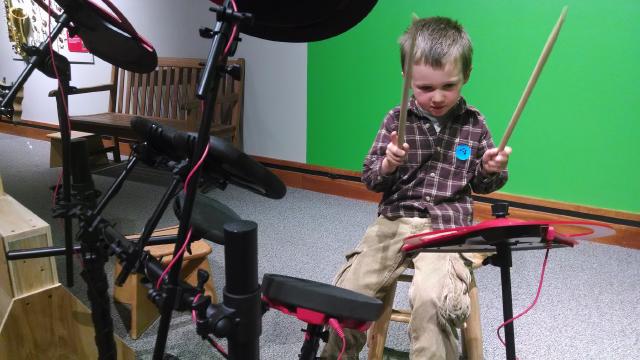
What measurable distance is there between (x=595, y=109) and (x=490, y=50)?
0.58 meters

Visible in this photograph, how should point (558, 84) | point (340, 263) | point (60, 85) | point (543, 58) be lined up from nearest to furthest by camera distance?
point (543, 58) < point (60, 85) < point (340, 263) < point (558, 84)

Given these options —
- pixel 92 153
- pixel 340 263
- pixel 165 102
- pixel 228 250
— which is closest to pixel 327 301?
pixel 228 250

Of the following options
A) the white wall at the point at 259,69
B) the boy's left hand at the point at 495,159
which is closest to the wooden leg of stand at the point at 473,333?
the boy's left hand at the point at 495,159

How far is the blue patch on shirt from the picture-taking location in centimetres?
124

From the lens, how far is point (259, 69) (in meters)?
3.17

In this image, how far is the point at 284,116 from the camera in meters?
3.16

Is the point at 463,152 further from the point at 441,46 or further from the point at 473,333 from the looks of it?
the point at 473,333

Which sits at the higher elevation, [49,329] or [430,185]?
[430,185]

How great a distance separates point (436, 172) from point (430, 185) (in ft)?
0.13

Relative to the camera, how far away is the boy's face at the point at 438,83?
3.64 ft

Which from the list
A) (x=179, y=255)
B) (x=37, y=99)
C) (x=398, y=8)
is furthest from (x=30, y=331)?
(x=37, y=99)

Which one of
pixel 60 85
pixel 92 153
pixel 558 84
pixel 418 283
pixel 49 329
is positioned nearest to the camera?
pixel 60 85

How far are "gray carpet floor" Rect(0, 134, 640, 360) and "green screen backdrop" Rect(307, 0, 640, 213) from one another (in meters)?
0.37

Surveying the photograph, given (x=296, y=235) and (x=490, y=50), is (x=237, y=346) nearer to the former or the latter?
(x=296, y=235)
